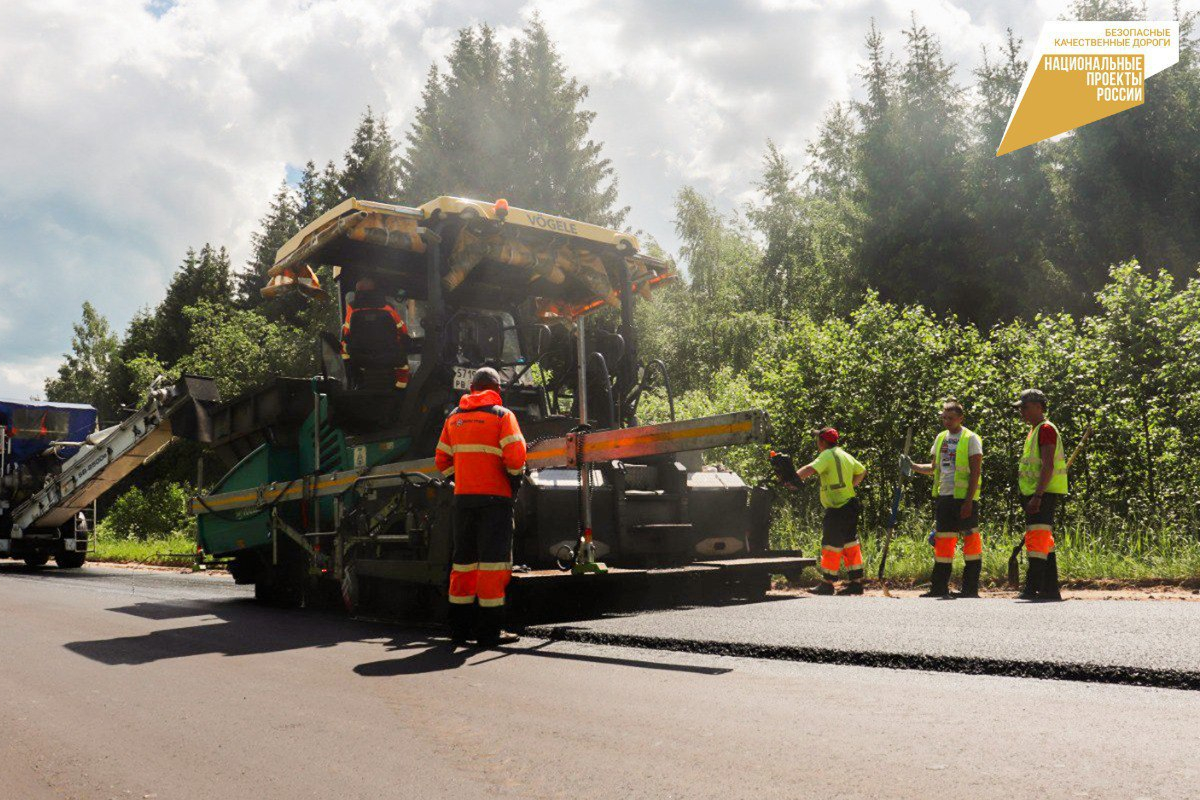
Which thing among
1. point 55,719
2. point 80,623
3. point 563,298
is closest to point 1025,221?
point 563,298

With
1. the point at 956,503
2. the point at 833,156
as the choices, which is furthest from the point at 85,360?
the point at 956,503

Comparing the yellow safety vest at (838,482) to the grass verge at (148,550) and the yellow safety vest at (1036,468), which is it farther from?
the grass verge at (148,550)

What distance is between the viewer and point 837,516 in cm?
903

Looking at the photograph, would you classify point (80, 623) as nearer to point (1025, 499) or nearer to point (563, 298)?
point (563, 298)

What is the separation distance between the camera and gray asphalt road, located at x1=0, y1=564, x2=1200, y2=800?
2887 millimetres

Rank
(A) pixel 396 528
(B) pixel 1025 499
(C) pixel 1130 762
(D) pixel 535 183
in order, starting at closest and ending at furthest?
(C) pixel 1130 762
(A) pixel 396 528
(B) pixel 1025 499
(D) pixel 535 183

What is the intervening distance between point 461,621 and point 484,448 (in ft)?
3.15

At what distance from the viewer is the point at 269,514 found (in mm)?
8016

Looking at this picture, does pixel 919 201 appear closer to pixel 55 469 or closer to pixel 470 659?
pixel 55 469

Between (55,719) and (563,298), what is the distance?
14.2ft

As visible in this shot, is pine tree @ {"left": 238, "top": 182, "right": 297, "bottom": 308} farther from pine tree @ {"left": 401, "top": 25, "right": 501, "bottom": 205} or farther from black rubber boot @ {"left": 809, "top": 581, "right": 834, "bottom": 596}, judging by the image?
black rubber boot @ {"left": 809, "top": 581, "right": 834, "bottom": 596}

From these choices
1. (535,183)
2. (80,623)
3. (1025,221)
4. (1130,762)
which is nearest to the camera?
(1130,762)

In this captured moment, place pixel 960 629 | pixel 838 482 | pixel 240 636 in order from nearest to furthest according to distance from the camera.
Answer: pixel 960 629 < pixel 240 636 < pixel 838 482

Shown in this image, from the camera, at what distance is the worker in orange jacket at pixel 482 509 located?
5.65 metres
